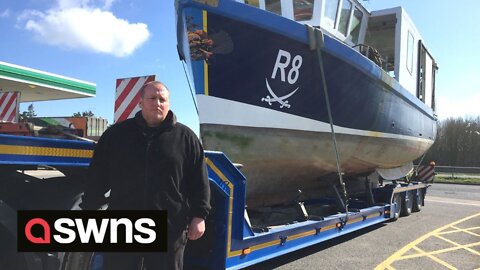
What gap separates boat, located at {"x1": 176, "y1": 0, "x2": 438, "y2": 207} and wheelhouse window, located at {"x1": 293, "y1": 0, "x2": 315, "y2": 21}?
0.05 ft

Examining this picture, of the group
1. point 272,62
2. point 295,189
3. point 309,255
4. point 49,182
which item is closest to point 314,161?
point 295,189

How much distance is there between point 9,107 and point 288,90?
388 centimetres

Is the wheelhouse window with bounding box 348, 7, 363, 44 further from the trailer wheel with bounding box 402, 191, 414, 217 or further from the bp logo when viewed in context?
the trailer wheel with bounding box 402, 191, 414, 217

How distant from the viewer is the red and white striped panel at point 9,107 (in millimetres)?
5651

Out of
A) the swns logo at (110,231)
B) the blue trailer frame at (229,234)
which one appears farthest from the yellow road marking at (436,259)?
the swns logo at (110,231)

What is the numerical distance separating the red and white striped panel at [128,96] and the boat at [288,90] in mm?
971

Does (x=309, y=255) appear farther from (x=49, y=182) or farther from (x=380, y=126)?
(x=49, y=182)

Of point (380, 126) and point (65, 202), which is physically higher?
point (380, 126)

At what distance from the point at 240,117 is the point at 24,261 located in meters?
3.11

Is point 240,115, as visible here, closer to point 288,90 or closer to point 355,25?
point 288,90

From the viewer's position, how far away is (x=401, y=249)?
21.4 ft

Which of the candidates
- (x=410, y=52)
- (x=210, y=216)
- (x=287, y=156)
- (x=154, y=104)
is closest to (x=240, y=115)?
(x=287, y=156)

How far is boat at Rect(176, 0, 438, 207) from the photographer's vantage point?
5250mm

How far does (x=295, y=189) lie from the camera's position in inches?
277
